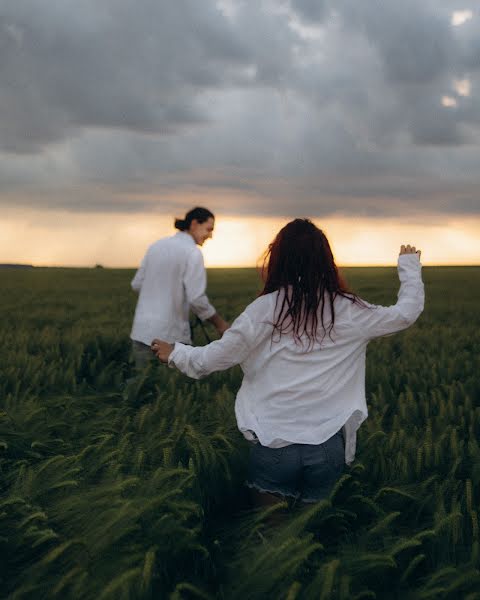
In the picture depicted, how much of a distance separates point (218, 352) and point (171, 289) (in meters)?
3.24

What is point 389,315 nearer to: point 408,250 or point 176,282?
point 408,250

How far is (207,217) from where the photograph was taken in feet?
21.0

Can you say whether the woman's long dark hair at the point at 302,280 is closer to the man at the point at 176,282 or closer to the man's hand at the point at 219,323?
the man's hand at the point at 219,323

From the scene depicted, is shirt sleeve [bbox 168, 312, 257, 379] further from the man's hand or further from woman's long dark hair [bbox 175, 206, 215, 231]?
woman's long dark hair [bbox 175, 206, 215, 231]

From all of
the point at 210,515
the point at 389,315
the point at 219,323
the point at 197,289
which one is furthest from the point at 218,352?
the point at 197,289

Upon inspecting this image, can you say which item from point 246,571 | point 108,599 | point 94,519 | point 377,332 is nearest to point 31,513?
point 94,519

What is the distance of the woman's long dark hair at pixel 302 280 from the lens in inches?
127

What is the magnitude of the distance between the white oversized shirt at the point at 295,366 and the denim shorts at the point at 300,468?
5 cm

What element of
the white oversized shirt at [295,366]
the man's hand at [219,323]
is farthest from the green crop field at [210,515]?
the man's hand at [219,323]

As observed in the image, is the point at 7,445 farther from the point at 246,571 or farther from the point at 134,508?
the point at 246,571

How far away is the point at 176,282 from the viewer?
6422mm

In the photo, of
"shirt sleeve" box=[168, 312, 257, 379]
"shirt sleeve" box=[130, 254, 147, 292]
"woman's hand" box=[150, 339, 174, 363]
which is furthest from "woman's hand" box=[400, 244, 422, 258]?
"shirt sleeve" box=[130, 254, 147, 292]

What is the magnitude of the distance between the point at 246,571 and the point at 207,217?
13.1 feet

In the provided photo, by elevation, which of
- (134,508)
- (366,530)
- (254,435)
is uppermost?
(254,435)
